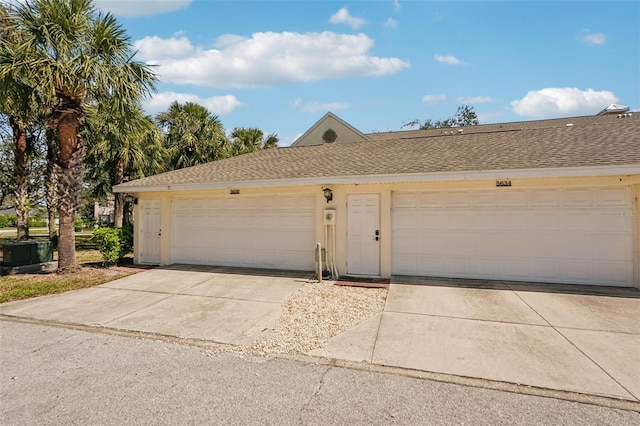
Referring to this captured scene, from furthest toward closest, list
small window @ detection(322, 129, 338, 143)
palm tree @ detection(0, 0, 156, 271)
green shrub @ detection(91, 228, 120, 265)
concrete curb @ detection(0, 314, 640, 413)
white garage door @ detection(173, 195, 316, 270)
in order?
1. small window @ detection(322, 129, 338, 143)
2. green shrub @ detection(91, 228, 120, 265)
3. white garage door @ detection(173, 195, 316, 270)
4. palm tree @ detection(0, 0, 156, 271)
5. concrete curb @ detection(0, 314, 640, 413)

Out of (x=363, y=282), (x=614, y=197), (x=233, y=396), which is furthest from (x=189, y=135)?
(x=614, y=197)

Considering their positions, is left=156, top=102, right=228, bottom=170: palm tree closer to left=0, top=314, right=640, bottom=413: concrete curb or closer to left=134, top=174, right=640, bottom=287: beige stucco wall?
left=134, top=174, right=640, bottom=287: beige stucco wall

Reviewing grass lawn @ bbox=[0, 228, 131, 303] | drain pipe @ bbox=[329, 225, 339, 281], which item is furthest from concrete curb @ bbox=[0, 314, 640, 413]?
drain pipe @ bbox=[329, 225, 339, 281]

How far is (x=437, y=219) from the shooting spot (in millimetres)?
7543

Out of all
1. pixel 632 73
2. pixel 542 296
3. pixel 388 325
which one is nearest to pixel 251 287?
pixel 388 325

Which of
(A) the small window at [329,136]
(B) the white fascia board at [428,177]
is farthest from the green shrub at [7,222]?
(B) the white fascia board at [428,177]

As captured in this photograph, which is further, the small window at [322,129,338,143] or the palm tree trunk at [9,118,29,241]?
the small window at [322,129,338,143]

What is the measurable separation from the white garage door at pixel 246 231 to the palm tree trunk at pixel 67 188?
2505mm

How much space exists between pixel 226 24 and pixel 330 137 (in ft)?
32.2

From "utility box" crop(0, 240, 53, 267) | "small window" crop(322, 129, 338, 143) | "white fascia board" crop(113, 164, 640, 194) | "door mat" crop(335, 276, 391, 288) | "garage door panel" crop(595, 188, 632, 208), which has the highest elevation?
"small window" crop(322, 129, 338, 143)

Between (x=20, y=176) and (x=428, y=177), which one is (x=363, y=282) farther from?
(x=20, y=176)

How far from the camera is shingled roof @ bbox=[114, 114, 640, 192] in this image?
265 inches

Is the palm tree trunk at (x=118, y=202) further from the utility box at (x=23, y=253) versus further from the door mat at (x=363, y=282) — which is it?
the door mat at (x=363, y=282)

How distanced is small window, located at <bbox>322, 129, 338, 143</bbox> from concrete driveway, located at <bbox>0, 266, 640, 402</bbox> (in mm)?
11825
